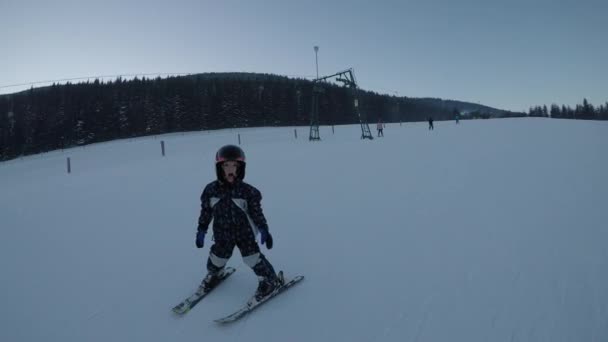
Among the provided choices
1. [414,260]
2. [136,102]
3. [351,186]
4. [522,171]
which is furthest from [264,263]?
[136,102]

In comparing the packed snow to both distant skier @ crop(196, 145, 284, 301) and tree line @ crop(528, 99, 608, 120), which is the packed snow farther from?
tree line @ crop(528, 99, 608, 120)

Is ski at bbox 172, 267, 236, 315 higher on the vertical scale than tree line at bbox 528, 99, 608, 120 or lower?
lower

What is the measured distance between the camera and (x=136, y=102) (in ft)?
199

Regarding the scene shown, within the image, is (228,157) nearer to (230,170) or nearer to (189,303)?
(230,170)

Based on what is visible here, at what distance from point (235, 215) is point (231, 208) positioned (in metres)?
0.09

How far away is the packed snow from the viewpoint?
2598mm

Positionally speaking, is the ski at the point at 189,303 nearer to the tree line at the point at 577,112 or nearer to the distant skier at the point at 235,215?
the distant skier at the point at 235,215

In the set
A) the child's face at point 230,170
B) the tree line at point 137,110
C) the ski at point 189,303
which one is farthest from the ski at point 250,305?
the tree line at point 137,110

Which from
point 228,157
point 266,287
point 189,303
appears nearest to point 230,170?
point 228,157

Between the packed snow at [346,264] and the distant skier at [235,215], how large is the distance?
502 millimetres

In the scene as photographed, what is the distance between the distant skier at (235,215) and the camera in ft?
9.65

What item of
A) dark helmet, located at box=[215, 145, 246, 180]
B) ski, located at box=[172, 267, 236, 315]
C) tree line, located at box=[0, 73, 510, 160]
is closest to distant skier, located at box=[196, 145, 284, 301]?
dark helmet, located at box=[215, 145, 246, 180]

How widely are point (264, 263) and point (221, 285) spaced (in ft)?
2.43

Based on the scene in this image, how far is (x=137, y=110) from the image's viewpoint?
59.1m
